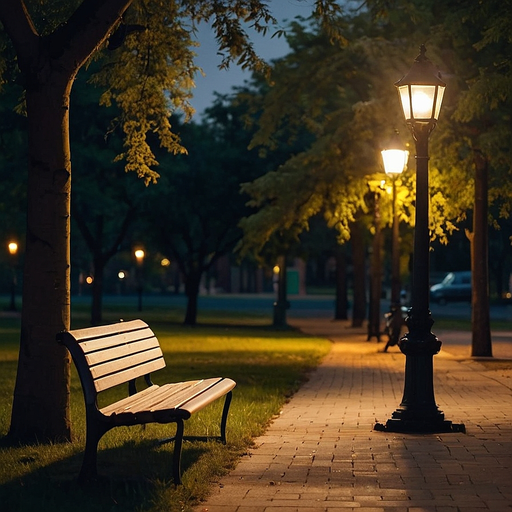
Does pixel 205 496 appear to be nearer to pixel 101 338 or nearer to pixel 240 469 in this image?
pixel 240 469

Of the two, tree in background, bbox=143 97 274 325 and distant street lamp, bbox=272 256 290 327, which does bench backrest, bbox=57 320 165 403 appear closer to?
distant street lamp, bbox=272 256 290 327

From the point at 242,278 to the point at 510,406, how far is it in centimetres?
11440

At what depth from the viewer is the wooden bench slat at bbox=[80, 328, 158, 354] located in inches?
336

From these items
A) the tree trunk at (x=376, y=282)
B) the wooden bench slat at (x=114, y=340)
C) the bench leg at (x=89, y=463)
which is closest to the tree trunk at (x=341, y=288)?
the tree trunk at (x=376, y=282)

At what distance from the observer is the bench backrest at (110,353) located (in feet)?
27.4

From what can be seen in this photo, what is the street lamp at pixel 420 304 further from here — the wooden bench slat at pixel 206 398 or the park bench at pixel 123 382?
the park bench at pixel 123 382

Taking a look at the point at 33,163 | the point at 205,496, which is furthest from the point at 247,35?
the point at 205,496

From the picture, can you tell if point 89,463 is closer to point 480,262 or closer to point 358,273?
point 480,262

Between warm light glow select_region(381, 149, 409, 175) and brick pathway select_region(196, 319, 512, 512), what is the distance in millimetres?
7329

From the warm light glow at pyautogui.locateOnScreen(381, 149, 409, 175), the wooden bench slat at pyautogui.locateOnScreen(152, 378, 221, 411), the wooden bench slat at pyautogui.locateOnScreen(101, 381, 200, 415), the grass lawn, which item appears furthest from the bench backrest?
the warm light glow at pyautogui.locateOnScreen(381, 149, 409, 175)

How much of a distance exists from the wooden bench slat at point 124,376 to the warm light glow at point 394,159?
12.8 meters

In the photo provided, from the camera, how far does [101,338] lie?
9.01 meters

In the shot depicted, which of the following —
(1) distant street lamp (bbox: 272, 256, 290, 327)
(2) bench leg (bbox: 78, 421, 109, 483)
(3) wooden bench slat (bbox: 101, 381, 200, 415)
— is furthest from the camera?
(1) distant street lamp (bbox: 272, 256, 290, 327)

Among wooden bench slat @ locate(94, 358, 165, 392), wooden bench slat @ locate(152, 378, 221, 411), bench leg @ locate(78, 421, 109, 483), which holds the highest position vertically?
wooden bench slat @ locate(94, 358, 165, 392)
